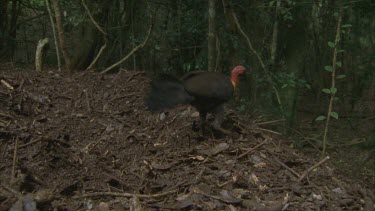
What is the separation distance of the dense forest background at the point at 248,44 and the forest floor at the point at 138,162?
950mm

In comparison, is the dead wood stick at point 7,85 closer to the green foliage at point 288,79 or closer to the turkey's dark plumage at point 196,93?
the turkey's dark plumage at point 196,93

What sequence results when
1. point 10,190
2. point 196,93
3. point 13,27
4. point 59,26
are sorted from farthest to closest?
point 13,27 < point 59,26 < point 196,93 < point 10,190

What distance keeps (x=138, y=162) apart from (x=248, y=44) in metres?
2.65

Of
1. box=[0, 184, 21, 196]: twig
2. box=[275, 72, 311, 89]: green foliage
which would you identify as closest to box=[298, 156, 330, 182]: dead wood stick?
box=[275, 72, 311, 89]: green foliage

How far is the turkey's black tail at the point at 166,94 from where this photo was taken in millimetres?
5324

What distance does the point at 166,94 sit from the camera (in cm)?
541

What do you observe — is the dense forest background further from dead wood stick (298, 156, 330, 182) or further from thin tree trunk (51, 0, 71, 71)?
dead wood stick (298, 156, 330, 182)

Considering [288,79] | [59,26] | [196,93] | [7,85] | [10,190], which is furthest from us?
[59,26]

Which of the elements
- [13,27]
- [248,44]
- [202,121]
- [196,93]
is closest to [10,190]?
[196,93]

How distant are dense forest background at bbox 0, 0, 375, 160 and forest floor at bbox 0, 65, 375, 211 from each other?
0.95 metres

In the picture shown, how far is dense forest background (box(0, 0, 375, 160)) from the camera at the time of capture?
6.91 meters

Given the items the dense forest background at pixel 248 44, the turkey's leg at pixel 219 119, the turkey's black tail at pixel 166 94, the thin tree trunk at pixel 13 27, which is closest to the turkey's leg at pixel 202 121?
the turkey's leg at pixel 219 119

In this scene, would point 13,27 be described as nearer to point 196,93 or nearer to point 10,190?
point 196,93

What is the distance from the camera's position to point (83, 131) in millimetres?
5410
